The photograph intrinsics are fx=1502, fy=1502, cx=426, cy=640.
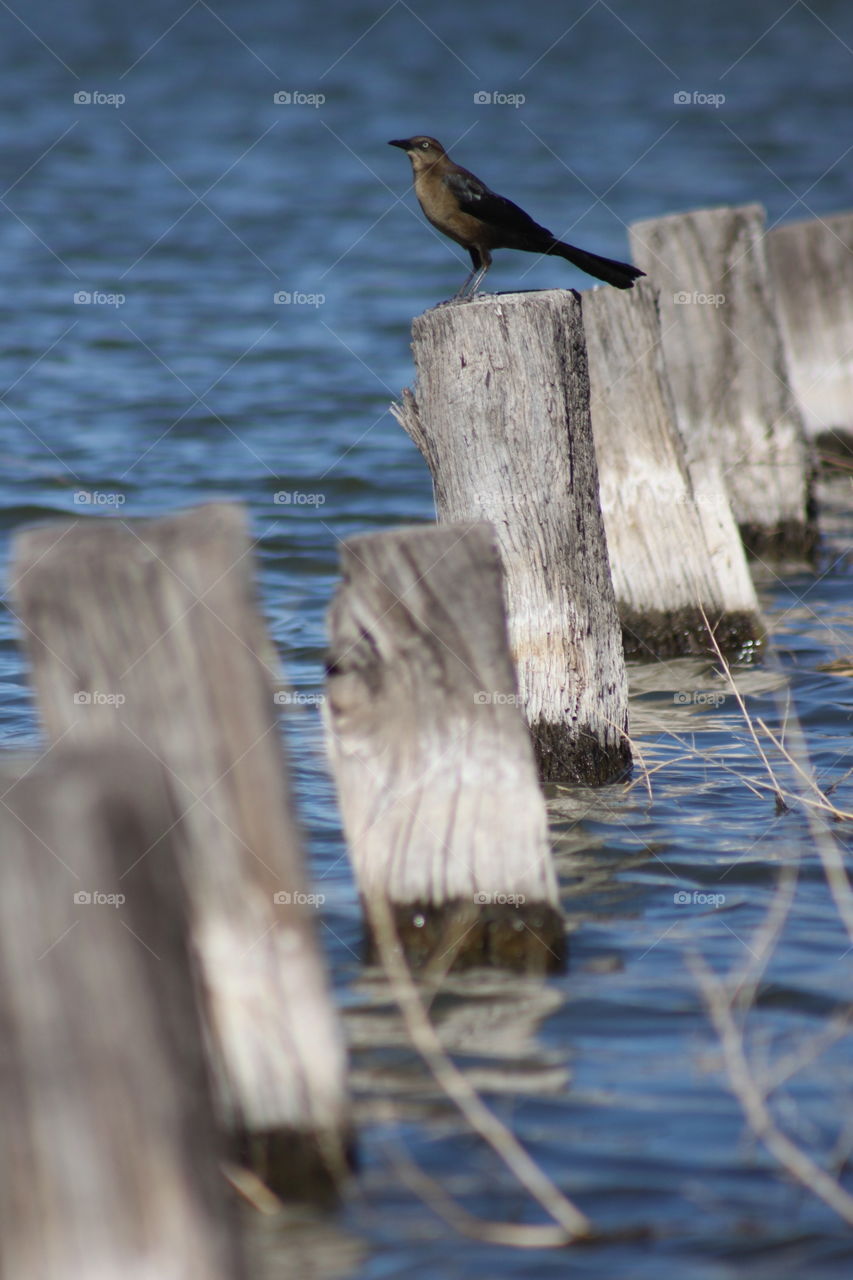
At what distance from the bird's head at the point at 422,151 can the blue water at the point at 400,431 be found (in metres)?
2.25

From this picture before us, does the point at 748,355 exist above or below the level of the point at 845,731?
above

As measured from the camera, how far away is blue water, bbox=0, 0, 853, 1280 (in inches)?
115

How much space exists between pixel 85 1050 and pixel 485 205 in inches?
170

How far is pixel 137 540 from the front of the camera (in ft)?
8.01

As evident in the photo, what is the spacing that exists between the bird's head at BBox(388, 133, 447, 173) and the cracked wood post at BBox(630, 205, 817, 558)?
2064 mm

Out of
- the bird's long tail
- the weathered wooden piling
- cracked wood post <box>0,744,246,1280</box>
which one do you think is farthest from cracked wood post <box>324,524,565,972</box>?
the weathered wooden piling

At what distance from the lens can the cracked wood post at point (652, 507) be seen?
6.55m

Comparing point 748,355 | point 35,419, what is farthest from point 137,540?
point 35,419

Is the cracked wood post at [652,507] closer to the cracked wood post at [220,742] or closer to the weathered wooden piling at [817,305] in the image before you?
the weathered wooden piling at [817,305]

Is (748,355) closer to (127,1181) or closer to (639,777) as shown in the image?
(639,777)

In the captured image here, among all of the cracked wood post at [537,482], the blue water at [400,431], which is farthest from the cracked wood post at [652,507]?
the cracked wood post at [537,482]

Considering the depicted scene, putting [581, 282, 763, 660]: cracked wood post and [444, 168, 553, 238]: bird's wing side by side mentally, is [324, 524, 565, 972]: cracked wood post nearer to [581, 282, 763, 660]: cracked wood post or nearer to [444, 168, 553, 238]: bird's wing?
[444, 168, 553, 238]: bird's wing

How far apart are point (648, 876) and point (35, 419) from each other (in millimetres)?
8671

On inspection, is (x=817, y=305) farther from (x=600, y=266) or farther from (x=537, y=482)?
(x=537, y=482)
